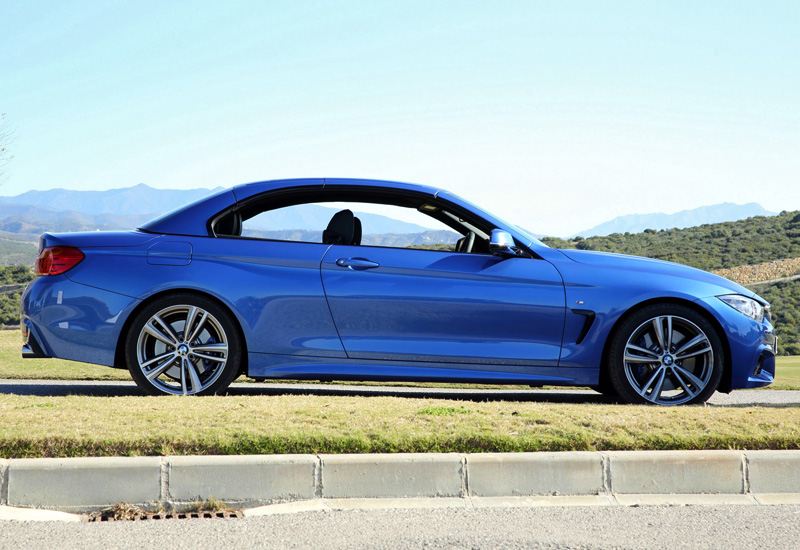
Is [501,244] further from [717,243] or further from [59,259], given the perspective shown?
[717,243]

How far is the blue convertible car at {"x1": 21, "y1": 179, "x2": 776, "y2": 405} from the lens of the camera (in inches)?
214

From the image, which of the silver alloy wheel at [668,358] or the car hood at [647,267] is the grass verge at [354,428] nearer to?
the silver alloy wheel at [668,358]

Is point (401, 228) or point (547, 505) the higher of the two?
point (401, 228)

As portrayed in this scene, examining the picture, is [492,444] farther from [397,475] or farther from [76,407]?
[76,407]

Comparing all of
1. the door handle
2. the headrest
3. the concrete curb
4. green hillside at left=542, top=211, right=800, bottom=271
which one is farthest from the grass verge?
green hillside at left=542, top=211, right=800, bottom=271

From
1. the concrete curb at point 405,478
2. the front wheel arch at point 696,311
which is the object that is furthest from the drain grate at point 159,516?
the front wheel arch at point 696,311

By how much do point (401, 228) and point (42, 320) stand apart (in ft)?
10.3

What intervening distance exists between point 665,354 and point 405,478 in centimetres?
249

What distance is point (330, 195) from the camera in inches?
234

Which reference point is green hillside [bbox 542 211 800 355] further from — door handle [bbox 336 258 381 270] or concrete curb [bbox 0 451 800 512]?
concrete curb [bbox 0 451 800 512]

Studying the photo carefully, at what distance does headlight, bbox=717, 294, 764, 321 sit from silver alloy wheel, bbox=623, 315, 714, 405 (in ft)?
1.13

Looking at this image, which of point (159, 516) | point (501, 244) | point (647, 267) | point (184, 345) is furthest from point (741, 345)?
point (159, 516)

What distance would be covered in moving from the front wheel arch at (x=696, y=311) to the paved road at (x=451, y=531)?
5.83 feet

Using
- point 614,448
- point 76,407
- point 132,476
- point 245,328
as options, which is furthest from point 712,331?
point 76,407
